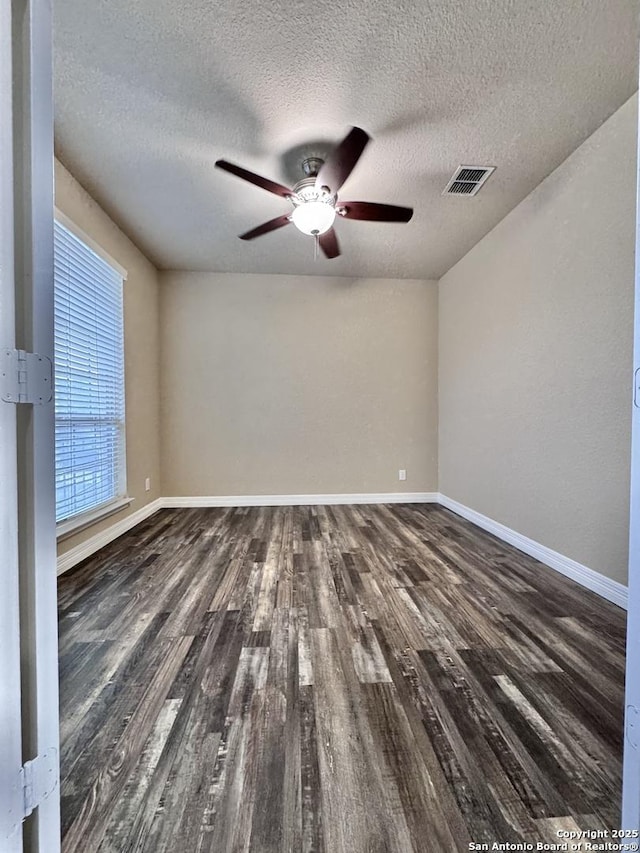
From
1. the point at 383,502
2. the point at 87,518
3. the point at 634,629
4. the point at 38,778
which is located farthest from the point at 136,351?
the point at 634,629

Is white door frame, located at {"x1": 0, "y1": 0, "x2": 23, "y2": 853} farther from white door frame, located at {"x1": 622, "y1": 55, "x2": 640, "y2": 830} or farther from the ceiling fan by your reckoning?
the ceiling fan

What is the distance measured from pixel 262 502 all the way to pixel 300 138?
3.38 metres

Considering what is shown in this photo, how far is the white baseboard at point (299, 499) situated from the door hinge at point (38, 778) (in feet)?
11.5

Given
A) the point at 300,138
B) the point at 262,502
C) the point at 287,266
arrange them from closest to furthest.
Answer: the point at 300,138 → the point at 287,266 → the point at 262,502

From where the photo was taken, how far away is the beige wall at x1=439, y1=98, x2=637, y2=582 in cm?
195

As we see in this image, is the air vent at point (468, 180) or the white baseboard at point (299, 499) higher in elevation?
the air vent at point (468, 180)

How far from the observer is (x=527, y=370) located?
2715 mm

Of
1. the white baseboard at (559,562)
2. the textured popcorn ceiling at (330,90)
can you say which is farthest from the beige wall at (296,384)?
the textured popcorn ceiling at (330,90)

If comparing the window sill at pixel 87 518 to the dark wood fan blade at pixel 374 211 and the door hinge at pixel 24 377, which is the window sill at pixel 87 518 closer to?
the door hinge at pixel 24 377

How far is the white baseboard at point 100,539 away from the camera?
2.45 metres

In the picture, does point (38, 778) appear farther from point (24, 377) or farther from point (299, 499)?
point (299, 499)

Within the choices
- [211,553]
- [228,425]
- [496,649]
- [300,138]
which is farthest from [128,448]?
[496,649]

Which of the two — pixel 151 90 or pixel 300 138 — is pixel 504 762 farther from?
pixel 151 90

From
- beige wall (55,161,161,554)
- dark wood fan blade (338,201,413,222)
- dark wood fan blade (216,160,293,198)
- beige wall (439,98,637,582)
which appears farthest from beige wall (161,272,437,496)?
dark wood fan blade (216,160,293,198)
